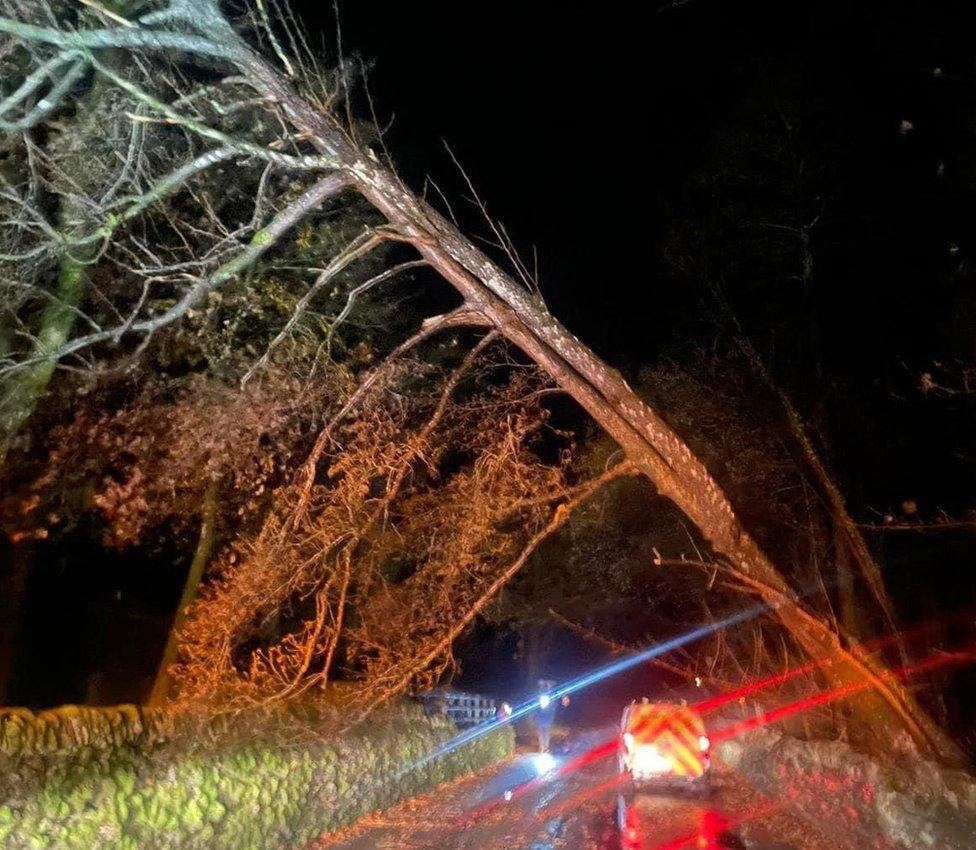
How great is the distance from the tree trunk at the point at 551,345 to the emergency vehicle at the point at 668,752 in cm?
340

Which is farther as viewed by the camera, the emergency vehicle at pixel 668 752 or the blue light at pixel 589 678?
the blue light at pixel 589 678

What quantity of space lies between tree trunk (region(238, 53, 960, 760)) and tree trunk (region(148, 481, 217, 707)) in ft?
14.5

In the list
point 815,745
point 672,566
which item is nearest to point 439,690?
point 672,566

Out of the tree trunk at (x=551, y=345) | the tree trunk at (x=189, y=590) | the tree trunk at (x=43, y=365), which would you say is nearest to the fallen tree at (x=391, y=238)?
the tree trunk at (x=551, y=345)

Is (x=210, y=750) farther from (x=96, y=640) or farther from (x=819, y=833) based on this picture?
(x=819, y=833)

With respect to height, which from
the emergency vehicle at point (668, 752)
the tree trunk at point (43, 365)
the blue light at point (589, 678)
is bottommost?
the emergency vehicle at point (668, 752)

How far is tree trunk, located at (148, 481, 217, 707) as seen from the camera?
10.7 meters

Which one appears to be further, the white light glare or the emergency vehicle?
the white light glare

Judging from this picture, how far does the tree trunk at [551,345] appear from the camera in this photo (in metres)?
7.79

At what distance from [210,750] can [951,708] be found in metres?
13.2

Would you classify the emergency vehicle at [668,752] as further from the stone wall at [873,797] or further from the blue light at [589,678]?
the blue light at [589,678]

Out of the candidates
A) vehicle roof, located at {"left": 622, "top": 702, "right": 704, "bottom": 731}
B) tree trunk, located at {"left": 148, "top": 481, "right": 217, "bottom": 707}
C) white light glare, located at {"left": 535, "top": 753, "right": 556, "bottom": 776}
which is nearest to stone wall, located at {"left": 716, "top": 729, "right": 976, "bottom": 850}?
vehicle roof, located at {"left": 622, "top": 702, "right": 704, "bottom": 731}

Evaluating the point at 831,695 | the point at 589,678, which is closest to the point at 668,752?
the point at 831,695

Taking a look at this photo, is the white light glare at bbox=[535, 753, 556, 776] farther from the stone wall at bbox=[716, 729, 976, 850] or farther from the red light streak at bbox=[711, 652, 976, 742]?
the stone wall at bbox=[716, 729, 976, 850]
